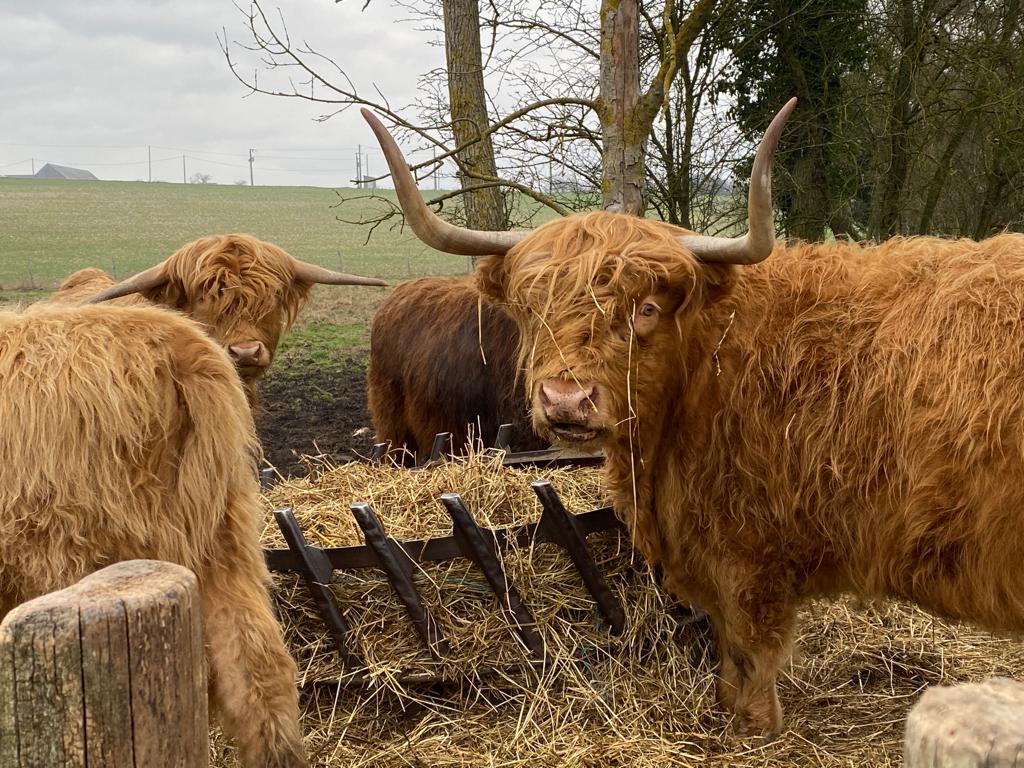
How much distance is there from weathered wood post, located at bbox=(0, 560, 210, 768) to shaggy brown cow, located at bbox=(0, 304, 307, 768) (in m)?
0.87

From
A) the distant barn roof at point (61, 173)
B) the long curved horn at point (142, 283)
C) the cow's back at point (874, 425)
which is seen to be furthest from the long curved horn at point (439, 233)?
the distant barn roof at point (61, 173)

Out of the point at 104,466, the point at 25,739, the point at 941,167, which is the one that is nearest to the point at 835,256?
the point at 104,466

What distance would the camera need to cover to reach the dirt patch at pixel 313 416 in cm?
747

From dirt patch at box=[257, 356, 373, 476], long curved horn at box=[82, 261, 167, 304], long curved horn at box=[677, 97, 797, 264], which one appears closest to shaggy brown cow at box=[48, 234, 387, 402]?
long curved horn at box=[82, 261, 167, 304]

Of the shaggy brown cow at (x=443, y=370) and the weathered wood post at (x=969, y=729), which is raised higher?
the weathered wood post at (x=969, y=729)

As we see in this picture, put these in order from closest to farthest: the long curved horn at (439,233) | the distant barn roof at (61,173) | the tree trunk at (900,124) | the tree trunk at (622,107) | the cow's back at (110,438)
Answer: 1. the cow's back at (110,438)
2. the long curved horn at (439,233)
3. the tree trunk at (622,107)
4. the tree trunk at (900,124)
5. the distant barn roof at (61,173)

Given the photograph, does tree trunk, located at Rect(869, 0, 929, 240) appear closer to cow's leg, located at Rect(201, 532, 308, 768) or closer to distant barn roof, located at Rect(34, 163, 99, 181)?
cow's leg, located at Rect(201, 532, 308, 768)

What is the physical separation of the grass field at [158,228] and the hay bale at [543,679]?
35.4 ft

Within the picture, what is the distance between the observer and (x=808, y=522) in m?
2.94

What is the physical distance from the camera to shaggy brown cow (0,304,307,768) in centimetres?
205

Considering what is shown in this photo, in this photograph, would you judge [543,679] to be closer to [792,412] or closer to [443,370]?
[792,412]

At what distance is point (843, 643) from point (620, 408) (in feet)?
6.05

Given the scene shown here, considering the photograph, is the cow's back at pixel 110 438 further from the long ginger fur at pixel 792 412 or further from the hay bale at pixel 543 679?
the hay bale at pixel 543 679

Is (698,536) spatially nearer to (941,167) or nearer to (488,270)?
(488,270)
